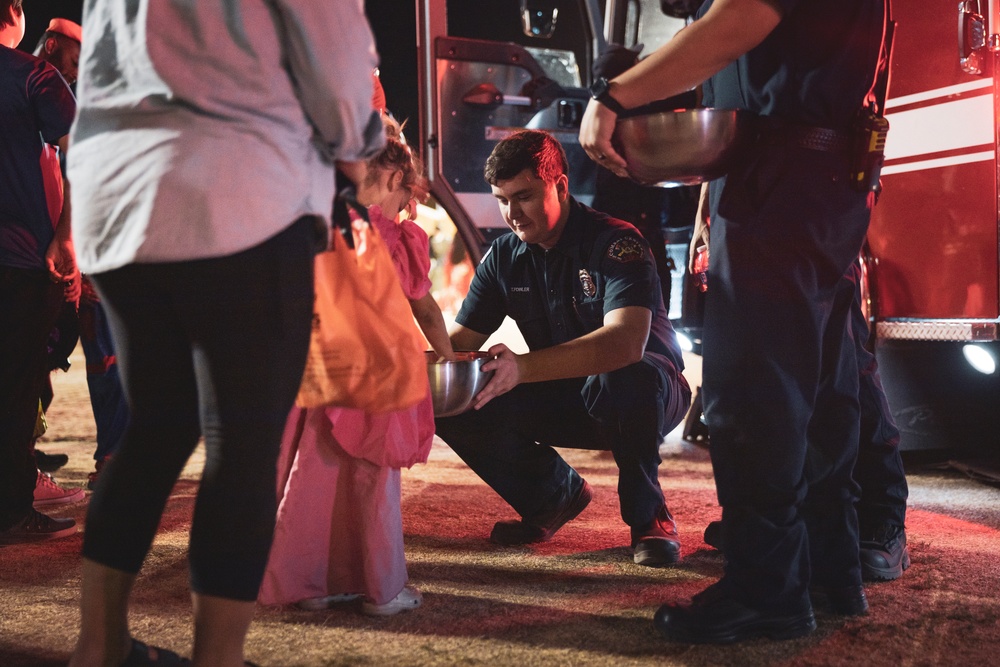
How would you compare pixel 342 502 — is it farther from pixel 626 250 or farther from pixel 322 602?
pixel 626 250

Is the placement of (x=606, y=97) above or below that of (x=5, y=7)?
below

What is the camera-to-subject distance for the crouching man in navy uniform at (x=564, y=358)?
245 cm

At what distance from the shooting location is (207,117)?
1.20 metres

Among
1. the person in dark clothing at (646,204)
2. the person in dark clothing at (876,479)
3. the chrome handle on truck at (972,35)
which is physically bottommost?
the person in dark clothing at (876,479)

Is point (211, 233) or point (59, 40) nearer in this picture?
point (211, 233)

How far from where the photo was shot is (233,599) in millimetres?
1258

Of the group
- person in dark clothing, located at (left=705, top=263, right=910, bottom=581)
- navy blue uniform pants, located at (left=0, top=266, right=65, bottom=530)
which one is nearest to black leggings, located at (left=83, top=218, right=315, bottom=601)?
person in dark clothing, located at (left=705, top=263, right=910, bottom=581)

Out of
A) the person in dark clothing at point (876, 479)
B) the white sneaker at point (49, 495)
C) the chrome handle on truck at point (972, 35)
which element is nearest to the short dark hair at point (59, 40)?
the white sneaker at point (49, 495)

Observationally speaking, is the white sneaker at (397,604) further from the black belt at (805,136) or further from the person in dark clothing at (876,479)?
the black belt at (805,136)

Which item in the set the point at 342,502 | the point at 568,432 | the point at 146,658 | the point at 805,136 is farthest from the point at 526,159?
the point at 146,658

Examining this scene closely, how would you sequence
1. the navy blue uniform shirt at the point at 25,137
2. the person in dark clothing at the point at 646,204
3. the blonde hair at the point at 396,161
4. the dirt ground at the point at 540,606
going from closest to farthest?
the dirt ground at the point at 540,606 < the blonde hair at the point at 396,161 < the navy blue uniform shirt at the point at 25,137 < the person in dark clothing at the point at 646,204

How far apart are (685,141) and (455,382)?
713 millimetres

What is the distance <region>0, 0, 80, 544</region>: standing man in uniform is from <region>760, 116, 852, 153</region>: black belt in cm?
197

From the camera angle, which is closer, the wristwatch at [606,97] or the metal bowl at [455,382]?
the wristwatch at [606,97]
